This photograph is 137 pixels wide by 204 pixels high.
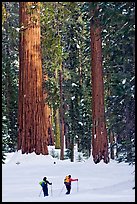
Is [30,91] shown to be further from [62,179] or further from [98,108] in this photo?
[62,179]

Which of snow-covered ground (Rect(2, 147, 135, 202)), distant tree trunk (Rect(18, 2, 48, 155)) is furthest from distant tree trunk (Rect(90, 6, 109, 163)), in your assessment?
distant tree trunk (Rect(18, 2, 48, 155))

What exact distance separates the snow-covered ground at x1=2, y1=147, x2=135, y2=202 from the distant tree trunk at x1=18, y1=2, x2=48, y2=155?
0.49 meters

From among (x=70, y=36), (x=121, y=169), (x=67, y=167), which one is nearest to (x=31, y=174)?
(x=67, y=167)

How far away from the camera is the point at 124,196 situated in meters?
10.2

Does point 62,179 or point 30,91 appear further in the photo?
point 30,91

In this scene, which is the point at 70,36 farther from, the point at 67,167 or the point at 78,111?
the point at 67,167

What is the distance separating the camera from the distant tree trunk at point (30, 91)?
17.9 m

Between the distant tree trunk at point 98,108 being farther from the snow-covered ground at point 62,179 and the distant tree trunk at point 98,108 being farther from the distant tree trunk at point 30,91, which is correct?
the distant tree trunk at point 30,91

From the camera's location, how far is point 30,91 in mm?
18047

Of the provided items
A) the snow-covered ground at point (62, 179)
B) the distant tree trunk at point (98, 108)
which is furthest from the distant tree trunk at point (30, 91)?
the distant tree trunk at point (98, 108)

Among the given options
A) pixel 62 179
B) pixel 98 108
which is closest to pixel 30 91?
pixel 98 108

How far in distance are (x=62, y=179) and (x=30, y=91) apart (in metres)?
4.78

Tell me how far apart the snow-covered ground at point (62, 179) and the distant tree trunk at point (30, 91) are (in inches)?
19.1

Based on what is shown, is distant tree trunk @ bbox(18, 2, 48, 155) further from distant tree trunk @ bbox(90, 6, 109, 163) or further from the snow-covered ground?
distant tree trunk @ bbox(90, 6, 109, 163)
